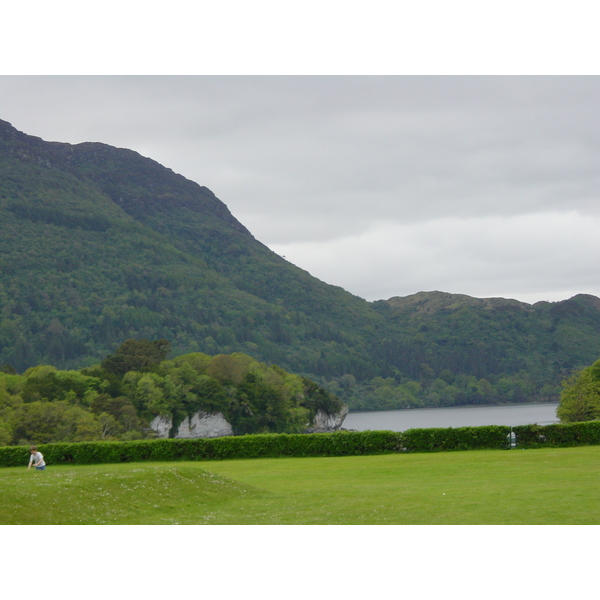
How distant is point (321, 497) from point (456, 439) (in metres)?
17.4

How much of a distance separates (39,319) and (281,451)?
164 m

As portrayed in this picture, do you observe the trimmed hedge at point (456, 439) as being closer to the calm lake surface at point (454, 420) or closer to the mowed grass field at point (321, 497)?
the mowed grass field at point (321, 497)

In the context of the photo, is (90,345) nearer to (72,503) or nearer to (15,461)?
(15,461)

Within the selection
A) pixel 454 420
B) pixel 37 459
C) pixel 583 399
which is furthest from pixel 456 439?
pixel 454 420

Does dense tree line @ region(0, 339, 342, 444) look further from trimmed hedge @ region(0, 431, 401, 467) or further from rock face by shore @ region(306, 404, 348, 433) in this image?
trimmed hedge @ region(0, 431, 401, 467)

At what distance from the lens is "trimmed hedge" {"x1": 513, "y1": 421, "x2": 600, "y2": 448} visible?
3500 centimetres

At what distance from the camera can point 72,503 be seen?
17.9 m

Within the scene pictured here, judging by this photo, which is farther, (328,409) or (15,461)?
(328,409)

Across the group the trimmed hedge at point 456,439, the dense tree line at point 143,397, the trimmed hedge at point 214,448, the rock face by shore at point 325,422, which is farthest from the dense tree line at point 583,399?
the rock face by shore at point 325,422

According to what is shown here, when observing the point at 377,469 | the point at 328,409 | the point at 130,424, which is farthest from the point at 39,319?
the point at 377,469

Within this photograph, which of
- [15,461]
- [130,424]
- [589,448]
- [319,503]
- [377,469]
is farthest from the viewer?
[130,424]

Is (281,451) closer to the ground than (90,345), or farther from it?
closer to the ground

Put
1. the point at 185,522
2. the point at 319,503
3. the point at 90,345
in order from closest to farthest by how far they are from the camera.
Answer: the point at 185,522 < the point at 319,503 < the point at 90,345

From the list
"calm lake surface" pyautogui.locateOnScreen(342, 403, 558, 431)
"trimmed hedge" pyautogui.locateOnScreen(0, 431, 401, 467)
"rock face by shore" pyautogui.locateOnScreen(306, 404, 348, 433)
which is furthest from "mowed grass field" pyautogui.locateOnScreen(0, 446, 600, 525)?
"rock face by shore" pyautogui.locateOnScreen(306, 404, 348, 433)
